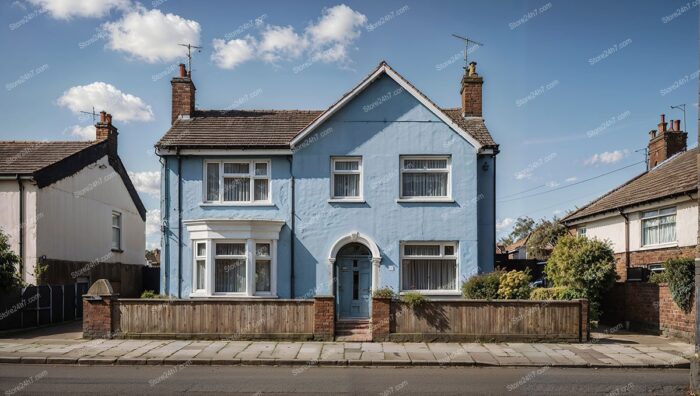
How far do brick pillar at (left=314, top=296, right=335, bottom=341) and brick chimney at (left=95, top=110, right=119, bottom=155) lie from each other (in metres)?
16.2

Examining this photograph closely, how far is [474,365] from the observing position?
13906 mm

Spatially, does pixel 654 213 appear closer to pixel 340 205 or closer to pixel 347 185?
pixel 347 185

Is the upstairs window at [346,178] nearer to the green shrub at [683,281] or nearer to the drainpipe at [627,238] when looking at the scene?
the green shrub at [683,281]

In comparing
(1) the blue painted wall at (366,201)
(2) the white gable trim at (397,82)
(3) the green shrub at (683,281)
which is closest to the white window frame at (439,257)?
(1) the blue painted wall at (366,201)

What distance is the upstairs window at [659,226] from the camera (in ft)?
68.1

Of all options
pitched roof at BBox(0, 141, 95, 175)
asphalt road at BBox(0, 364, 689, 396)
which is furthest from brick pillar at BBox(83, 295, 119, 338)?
pitched roof at BBox(0, 141, 95, 175)

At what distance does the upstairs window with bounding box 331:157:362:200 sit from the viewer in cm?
2078

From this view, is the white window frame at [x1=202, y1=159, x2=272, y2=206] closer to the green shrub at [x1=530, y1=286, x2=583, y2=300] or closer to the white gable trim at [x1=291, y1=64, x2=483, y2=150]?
the white gable trim at [x1=291, y1=64, x2=483, y2=150]

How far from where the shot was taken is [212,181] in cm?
2100

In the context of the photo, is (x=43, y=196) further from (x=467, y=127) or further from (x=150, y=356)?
(x=467, y=127)

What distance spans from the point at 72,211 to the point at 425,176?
14225mm

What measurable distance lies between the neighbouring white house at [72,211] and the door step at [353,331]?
10.8 meters

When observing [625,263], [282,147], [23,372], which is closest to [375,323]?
[282,147]

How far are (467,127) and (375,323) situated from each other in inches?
340
